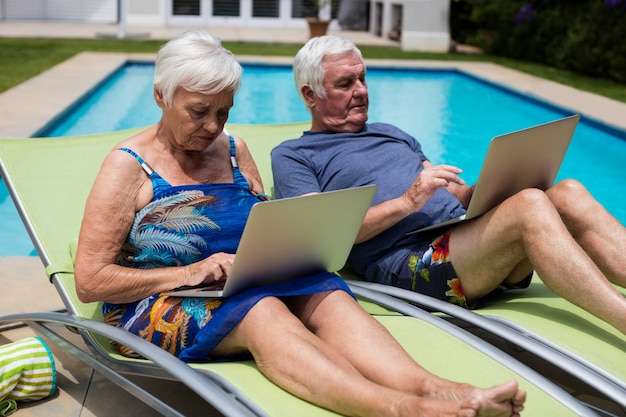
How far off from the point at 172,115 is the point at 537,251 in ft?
4.04

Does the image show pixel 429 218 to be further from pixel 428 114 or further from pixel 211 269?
pixel 428 114

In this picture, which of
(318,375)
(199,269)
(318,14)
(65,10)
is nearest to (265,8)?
(318,14)

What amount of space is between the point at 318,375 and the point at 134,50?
12.2 meters

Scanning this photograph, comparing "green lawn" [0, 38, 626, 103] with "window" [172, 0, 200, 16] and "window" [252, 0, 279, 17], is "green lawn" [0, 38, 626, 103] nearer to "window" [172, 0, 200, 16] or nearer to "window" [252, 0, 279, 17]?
"window" [172, 0, 200, 16]

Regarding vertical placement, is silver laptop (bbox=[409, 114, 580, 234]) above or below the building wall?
below

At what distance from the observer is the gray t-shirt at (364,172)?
10.5 feet

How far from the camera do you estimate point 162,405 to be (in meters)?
2.37

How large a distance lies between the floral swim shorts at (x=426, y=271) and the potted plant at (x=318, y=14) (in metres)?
13.9

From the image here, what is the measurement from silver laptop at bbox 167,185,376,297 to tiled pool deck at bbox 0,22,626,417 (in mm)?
640

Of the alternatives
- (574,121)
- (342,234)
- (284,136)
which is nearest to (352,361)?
(342,234)

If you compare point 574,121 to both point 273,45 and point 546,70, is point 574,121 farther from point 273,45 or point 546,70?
point 273,45

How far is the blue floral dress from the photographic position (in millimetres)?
2404

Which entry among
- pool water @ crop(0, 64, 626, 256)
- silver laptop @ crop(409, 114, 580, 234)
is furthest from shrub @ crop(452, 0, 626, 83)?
silver laptop @ crop(409, 114, 580, 234)

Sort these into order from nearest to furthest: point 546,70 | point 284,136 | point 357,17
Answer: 1. point 284,136
2. point 546,70
3. point 357,17
